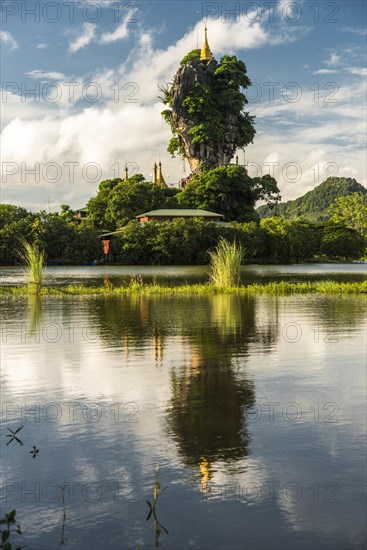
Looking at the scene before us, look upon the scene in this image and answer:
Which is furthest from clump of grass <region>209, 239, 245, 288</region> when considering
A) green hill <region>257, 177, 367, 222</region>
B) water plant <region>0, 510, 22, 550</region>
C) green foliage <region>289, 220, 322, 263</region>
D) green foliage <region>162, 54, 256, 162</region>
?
green hill <region>257, 177, 367, 222</region>

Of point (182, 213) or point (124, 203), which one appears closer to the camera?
point (182, 213)

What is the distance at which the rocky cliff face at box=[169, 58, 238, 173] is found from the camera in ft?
316

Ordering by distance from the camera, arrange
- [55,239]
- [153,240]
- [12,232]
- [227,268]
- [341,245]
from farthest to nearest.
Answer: [341,245], [55,239], [12,232], [153,240], [227,268]

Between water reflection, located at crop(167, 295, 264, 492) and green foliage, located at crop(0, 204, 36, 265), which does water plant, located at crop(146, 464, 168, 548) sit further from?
green foliage, located at crop(0, 204, 36, 265)

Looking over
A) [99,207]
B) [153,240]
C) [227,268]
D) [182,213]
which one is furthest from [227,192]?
[227,268]

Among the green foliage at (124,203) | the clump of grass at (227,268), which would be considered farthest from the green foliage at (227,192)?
the clump of grass at (227,268)

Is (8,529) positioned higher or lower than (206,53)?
lower

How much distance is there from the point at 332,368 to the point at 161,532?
572 cm

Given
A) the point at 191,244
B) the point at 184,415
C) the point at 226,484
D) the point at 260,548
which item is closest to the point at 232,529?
the point at 260,548

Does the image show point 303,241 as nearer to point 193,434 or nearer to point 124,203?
point 124,203

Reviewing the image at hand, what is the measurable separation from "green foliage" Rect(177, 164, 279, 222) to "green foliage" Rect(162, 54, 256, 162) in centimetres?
793

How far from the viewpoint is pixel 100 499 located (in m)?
5.35

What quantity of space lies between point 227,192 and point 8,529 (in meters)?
Result: 83.4

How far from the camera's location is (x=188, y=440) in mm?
6641
